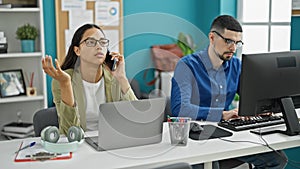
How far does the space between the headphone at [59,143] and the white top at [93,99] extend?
428 mm

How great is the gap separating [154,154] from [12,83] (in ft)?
7.45

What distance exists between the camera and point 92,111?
230 centimetres

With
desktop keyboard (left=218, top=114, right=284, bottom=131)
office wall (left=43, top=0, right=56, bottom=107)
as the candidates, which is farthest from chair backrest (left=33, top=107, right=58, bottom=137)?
office wall (left=43, top=0, right=56, bottom=107)

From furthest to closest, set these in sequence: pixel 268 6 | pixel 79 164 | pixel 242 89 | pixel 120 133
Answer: pixel 268 6 < pixel 242 89 < pixel 120 133 < pixel 79 164

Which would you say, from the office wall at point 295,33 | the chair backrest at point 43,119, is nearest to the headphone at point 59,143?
the chair backrest at point 43,119

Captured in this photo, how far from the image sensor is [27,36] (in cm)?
359

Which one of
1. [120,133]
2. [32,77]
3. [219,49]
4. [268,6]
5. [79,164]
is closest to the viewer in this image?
[79,164]

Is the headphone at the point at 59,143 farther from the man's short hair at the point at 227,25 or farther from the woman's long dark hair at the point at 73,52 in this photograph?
the man's short hair at the point at 227,25

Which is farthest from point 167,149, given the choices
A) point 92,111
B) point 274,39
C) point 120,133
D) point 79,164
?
point 274,39

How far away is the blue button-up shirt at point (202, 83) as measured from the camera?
2398 mm

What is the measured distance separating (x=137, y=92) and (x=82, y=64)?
1.85m

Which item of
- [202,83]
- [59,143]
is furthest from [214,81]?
[59,143]

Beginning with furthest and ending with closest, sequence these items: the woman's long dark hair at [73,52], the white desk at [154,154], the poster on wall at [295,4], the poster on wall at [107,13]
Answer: the poster on wall at [107,13] → the poster on wall at [295,4] → the woman's long dark hair at [73,52] → the white desk at [154,154]

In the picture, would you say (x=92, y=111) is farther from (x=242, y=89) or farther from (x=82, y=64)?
(x=242, y=89)
